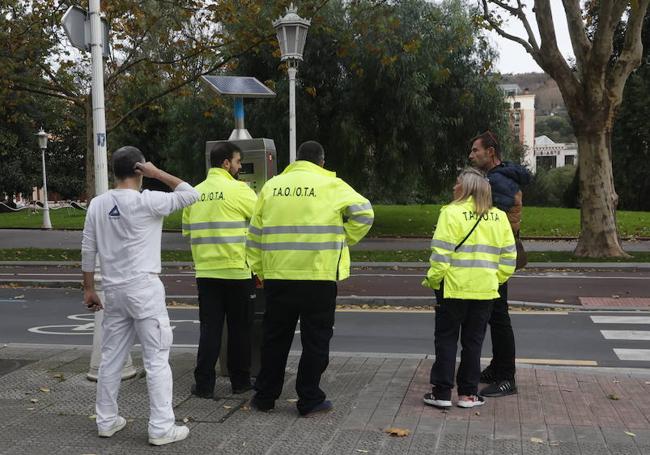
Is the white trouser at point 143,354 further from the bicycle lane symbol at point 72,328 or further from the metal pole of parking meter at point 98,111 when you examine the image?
the bicycle lane symbol at point 72,328

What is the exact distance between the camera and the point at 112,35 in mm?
18922

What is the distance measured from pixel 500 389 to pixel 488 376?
0.33 metres

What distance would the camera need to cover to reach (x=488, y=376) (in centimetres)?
587

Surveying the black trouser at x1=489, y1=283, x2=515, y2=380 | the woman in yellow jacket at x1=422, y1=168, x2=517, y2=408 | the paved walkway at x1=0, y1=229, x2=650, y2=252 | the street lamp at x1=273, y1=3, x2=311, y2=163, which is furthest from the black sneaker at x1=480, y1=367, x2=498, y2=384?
the paved walkway at x1=0, y1=229, x2=650, y2=252

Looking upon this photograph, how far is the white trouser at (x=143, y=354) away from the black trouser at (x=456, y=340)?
6.31ft

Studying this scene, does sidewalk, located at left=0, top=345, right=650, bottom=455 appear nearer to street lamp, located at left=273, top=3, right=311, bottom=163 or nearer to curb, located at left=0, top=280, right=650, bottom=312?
curb, located at left=0, top=280, right=650, bottom=312

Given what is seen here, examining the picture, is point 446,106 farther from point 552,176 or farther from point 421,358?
point 552,176

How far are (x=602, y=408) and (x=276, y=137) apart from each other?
1876cm

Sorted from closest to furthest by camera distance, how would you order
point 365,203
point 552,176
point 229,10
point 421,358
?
point 365,203
point 421,358
point 229,10
point 552,176

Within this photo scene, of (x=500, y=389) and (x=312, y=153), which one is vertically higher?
(x=312, y=153)

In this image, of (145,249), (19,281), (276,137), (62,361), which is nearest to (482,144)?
(145,249)

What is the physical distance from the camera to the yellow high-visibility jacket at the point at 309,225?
4.88 metres

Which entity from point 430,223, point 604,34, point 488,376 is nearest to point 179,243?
point 430,223

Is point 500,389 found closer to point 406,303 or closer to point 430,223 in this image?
point 406,303
